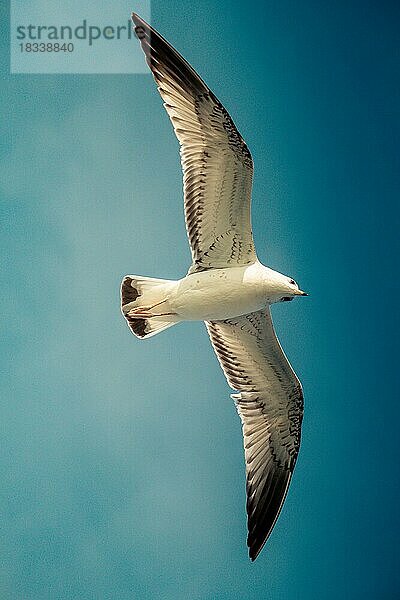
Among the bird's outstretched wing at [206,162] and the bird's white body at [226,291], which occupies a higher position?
the bird's outstretched wing at [206,162]

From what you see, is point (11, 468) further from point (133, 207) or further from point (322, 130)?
point (322, 130)

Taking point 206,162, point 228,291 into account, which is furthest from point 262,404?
point 206,162

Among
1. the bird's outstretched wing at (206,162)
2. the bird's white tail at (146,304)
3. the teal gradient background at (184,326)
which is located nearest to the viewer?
the bird's outstretched wing at (206,162)

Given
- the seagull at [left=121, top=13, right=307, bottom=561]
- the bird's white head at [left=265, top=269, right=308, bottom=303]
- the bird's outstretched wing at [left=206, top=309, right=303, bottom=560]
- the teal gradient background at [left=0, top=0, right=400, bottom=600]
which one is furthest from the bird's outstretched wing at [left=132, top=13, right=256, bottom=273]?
the teal gradient background at [left=0, top=0, right=400, bottom=600]

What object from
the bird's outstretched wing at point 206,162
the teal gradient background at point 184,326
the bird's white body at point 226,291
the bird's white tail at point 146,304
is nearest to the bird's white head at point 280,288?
the bird's white body at point 226,291

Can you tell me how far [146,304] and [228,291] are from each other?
0.67 ft

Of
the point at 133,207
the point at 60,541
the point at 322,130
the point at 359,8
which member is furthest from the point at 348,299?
the point at 60,541

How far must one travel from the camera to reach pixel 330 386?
2.77 metres

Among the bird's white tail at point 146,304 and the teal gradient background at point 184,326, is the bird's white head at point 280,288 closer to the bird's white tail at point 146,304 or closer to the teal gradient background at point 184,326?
the bird's white tail at point 146,304

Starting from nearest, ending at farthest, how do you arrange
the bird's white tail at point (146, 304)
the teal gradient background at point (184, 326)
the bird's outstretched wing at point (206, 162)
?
the bird's outstretched wing at point (206, 162) → the bird's white tail at point (146, 304) → the teal gradient background at point (184, 326)

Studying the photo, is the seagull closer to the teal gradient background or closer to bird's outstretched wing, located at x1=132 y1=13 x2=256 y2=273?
bird's outstretched wing, located at x1=132 y1=13 x2=256 y2=273

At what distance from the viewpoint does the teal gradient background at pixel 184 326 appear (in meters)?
2.69

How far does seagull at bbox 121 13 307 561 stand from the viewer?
220cm

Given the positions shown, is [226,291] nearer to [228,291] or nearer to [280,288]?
[228,291]
